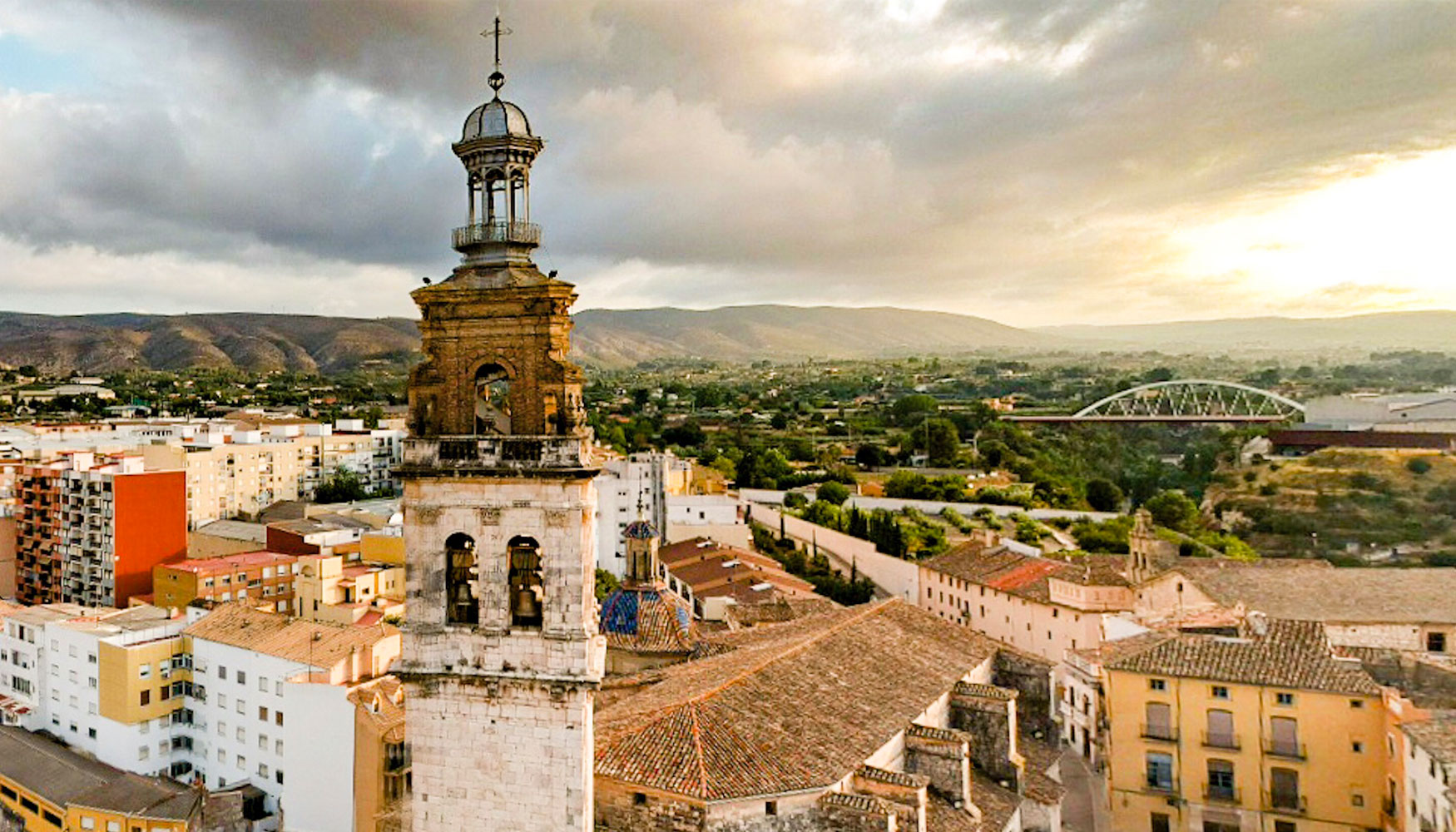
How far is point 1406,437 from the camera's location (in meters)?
→ 82.9

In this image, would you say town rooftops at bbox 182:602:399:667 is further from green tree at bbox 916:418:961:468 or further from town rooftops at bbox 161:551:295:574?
green tree at bbox 916:418:961:468

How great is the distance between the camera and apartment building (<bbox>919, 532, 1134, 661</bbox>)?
39.4 m

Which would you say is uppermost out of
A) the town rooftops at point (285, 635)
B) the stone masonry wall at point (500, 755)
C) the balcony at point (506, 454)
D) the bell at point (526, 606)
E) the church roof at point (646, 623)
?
the balcony at point (506, 454)

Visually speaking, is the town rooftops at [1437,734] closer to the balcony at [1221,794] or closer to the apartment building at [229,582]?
the balcony at [1221,794]

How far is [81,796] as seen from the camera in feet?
110

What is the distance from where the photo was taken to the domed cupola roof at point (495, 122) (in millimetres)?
15391

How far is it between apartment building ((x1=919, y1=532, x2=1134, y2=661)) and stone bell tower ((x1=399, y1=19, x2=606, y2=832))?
28.2 metres

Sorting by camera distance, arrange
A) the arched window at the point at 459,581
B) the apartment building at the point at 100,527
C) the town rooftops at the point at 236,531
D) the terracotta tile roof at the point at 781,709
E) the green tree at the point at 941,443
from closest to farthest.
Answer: the arched window at the point at 459,581 → the terracotta tile roof at the point at 781,709 → the apartment building at the point at 100,527 → the town rooftops at the point at 236,531 → the green tree at the point at 941,443

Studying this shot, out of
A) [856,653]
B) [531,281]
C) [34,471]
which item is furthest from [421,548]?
[34,471]

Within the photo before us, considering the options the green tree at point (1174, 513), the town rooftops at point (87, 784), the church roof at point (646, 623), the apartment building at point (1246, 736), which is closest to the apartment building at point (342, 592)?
the town rooftops at point (87, 784)

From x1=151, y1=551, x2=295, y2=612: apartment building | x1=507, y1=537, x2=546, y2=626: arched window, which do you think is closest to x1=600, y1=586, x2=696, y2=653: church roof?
x1=507, y1=537, x2=546, y2=626: arched window

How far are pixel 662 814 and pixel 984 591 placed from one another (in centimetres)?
3285

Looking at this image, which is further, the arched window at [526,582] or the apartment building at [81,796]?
the apartment building at [81,796]

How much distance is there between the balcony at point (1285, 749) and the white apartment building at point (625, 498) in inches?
1593
